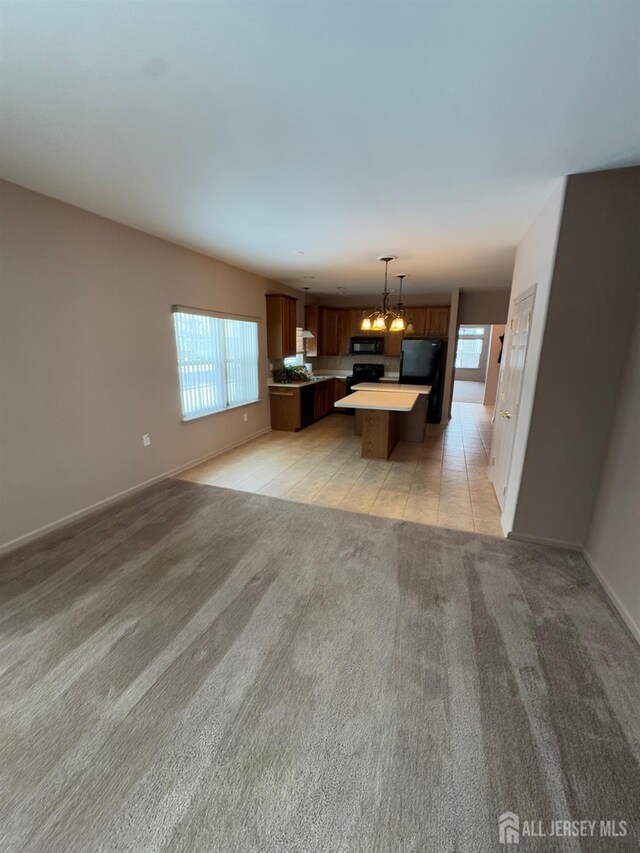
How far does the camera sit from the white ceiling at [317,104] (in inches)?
45.4

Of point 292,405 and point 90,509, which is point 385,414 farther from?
point 90,509

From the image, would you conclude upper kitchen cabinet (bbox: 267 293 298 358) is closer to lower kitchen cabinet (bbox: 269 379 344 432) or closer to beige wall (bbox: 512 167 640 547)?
lower kitchen cabinet (bbox: 269 379 344 432)

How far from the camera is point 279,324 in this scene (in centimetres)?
579

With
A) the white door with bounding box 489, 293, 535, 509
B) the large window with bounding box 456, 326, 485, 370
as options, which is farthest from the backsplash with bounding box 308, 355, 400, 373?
the large window with bounding box 456, 326, 485, 370

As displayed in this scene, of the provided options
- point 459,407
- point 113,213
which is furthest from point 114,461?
point 459,407

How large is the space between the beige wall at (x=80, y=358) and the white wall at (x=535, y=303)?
350 cm

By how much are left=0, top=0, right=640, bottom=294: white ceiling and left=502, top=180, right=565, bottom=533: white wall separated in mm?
168

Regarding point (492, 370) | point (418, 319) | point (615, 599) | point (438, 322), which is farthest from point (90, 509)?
point (492, 370)

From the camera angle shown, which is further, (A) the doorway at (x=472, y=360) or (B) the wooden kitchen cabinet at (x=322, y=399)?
(A) the doorway at (x=472, y=360)

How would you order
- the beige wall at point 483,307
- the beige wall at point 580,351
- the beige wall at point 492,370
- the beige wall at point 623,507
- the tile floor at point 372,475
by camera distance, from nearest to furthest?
the beige wall at point 623,507
the beige wall at point 580,351
the tile floor at point 372,475
the beige wall at point 483,307
the beige wall at point 492,370

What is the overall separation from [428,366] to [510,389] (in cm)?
339

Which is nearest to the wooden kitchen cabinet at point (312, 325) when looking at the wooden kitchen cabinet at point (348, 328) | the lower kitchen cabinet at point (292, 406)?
the wooden kitchen cabinet at point (348, 328)

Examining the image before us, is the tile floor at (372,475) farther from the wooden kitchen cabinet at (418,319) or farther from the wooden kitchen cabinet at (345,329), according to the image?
the wooden kitchen cabinet at (345,329)

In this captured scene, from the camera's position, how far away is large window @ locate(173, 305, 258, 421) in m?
4.17
